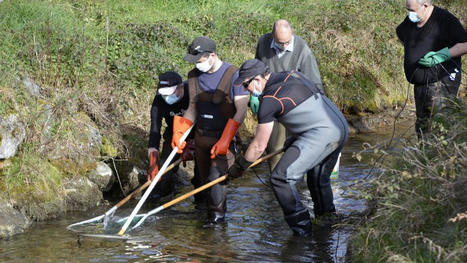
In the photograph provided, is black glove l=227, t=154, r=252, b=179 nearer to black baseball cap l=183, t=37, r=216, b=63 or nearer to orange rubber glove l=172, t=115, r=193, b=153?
orange rubber glove l=172, t=115, r=193, b=153

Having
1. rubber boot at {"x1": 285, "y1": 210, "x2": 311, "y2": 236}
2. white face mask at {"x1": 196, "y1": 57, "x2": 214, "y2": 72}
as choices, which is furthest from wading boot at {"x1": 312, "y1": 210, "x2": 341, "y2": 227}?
white face mask at {"x1": 196, "y1": 57, "x2": 214, "y2": 72}

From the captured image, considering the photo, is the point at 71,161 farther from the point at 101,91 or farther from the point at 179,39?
the point at 179,39

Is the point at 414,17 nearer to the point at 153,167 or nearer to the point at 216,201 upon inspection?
the point at 216,201

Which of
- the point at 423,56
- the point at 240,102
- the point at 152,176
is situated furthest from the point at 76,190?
the point at 423,56

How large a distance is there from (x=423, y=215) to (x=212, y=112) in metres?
2.92

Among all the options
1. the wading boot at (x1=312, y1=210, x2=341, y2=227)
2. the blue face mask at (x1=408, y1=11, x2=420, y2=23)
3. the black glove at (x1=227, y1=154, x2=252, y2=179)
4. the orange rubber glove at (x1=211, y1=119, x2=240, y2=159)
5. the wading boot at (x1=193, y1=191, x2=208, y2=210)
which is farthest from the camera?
the wading boot at (x1=193, y1=191, x2=208, y2=210)

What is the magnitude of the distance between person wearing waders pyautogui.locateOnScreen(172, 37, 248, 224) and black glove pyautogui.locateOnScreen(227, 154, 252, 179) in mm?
205

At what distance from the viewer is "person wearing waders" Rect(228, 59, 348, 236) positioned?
672 centimetres

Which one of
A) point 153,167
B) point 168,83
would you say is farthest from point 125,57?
point 153,167

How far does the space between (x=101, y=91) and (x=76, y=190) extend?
1.96 m

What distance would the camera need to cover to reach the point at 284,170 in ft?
22.5

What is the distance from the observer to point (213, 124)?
7.69m

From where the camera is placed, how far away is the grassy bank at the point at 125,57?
9070 mm

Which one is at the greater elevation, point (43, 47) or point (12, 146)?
point (43, 47)
